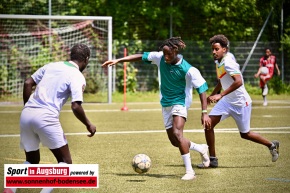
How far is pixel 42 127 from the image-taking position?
25.9 ft

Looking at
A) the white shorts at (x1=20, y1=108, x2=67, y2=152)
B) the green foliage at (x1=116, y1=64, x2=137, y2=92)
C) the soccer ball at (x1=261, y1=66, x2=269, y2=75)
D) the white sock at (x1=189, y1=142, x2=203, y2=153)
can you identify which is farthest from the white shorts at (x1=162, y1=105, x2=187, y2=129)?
the green foliage at (x1=116, y1=64, x2=137, y2=92)

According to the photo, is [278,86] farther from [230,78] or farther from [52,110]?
[52,110]

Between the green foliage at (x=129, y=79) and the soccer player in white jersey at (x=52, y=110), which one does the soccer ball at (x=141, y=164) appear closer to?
the soccer player in white jersey at (x=52, y=110)

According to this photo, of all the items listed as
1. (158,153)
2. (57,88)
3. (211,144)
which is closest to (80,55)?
(57,88)

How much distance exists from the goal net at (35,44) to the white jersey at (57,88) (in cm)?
1752

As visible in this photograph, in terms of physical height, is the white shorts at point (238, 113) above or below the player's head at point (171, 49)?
below

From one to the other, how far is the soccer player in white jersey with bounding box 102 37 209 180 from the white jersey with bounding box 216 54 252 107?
34.7 inches

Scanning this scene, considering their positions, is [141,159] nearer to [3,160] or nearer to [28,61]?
[3,160]

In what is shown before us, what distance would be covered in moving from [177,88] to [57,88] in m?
2.69

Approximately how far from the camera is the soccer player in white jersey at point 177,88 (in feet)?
33.1

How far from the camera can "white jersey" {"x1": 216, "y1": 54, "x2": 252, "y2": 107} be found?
36.2 feet

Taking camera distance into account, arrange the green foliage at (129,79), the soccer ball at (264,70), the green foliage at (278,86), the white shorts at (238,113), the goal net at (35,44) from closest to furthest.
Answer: the white shorts at (238,113) → the soccer ball at (264,70) → the goal net at (35,44) → the green foliage at (129,79) → the green foliage at (278,86)

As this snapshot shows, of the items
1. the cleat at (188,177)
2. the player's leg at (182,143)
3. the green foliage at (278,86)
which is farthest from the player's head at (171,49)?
the green foliage at (278,86)

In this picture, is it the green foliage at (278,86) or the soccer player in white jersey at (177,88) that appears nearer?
the soccer player in white jersey at (177,88)
